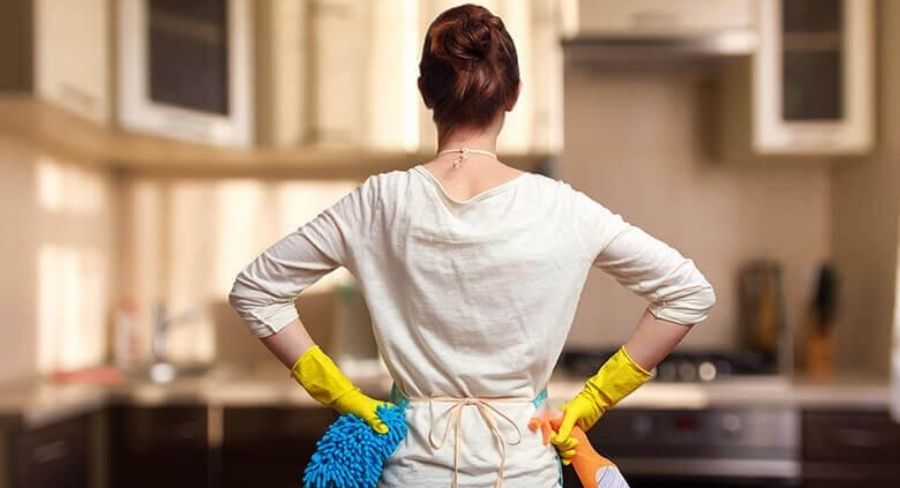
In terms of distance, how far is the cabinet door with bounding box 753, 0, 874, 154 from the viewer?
119 inches

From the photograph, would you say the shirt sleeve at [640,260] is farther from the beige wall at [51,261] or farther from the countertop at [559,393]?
the beige wall at [51,261]

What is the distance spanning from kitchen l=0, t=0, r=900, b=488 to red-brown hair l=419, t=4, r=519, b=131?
1383 millimetres

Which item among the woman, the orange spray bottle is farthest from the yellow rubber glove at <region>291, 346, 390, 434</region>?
the orange spray bottle

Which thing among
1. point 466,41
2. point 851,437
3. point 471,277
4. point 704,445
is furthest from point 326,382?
point 851,437

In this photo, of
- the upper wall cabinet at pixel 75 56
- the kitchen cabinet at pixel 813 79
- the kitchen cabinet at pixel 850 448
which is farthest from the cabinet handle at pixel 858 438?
the upper wall cabinet at pixel 75 56

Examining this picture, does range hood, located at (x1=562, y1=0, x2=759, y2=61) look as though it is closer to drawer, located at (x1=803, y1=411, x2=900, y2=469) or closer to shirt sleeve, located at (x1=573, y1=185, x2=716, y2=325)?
drawer, located at (x1=803, y1=411, x2=900, y2=469)

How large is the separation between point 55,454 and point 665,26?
1.96 meters

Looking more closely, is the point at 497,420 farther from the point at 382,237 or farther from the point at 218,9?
the point at 218,9

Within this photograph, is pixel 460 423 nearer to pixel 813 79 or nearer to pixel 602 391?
pixel 602 391

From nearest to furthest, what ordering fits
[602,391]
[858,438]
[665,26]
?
[602,391] → [858,438] → [665,26]

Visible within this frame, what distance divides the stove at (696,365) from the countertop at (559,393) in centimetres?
7

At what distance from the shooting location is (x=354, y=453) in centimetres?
133

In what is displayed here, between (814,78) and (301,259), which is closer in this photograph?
(301,259)

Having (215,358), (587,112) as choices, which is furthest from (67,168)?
(587,112)
